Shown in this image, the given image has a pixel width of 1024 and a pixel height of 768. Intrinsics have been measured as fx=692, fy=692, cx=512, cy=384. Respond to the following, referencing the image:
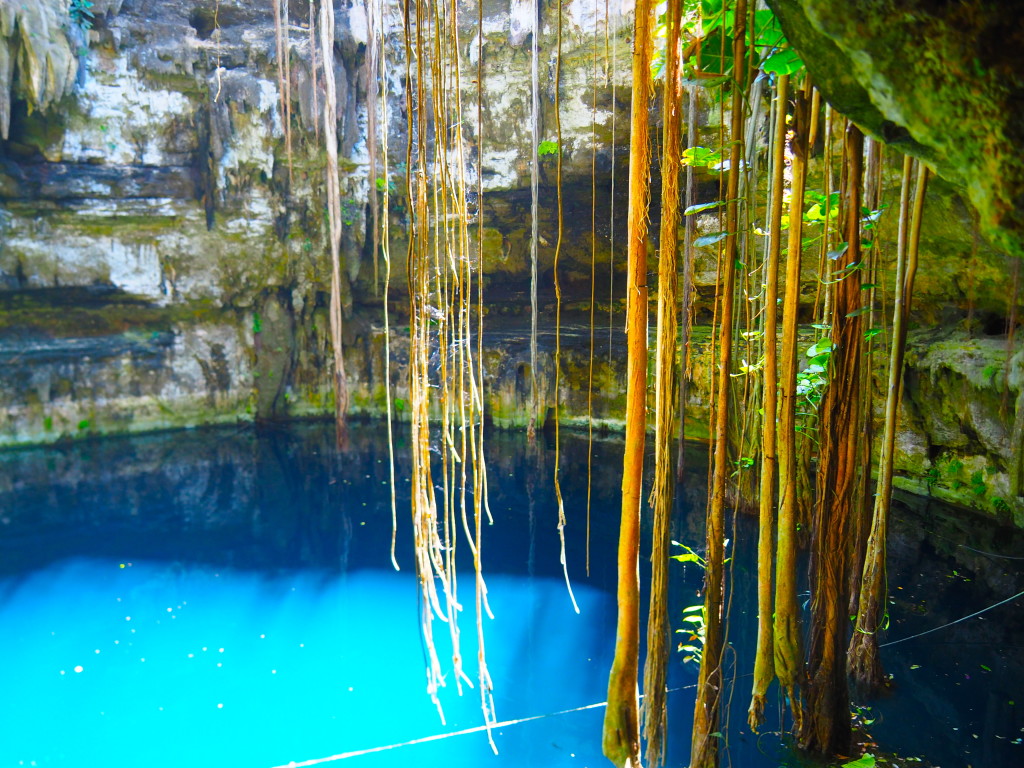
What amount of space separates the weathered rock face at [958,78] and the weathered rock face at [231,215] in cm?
621

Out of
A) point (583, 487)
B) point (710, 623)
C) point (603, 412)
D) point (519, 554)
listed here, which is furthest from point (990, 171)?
point (603, 412)

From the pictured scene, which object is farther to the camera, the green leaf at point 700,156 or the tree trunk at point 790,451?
the green leaf at point 700,156

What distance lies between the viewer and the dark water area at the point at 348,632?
3342 mm

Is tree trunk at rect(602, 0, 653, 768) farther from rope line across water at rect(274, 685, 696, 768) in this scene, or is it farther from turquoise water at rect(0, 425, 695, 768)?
turquoise water at rect(0, 425, 695, 768)

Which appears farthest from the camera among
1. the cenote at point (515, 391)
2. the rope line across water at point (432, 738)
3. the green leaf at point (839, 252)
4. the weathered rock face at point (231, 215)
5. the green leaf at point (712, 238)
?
the weathered rock face at point (231, 215)

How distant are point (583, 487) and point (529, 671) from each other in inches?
134

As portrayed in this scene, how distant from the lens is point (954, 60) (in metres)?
0.99

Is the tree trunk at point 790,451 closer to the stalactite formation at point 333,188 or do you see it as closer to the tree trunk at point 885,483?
the tree trunk at point 885,483

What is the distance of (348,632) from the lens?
4.54m

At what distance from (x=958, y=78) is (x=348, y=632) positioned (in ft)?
14.6

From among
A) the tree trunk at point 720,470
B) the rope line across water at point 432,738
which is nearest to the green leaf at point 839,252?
the tree trunk at point 720,470

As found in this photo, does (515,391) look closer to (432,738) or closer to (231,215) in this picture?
(231,215)

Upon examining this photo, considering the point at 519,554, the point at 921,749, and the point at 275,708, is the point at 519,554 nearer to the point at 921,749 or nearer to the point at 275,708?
the point at 275,708

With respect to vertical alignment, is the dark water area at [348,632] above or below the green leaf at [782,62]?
below
